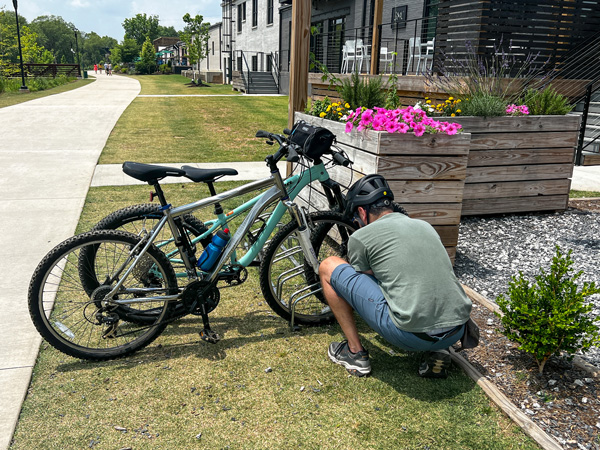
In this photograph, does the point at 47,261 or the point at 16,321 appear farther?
the point at 16,321

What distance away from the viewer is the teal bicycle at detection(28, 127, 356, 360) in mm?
3215

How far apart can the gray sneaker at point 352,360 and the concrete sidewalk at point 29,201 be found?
1.86 m

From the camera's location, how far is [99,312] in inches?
130

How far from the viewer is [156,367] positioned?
10.7ft

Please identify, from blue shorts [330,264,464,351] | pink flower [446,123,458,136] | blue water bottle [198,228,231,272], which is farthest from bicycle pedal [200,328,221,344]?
pink flower [446,123,458,136]

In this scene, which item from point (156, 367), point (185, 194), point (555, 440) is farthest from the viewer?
point (185, 194)

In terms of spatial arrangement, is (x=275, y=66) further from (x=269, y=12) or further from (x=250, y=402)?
(x=250, y=402)

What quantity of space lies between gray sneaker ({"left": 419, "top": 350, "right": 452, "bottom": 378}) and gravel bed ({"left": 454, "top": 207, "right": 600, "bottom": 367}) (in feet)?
4.45

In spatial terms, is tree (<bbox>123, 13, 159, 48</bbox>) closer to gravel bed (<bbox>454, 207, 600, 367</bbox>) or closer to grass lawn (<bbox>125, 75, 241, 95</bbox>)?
grass lawn (<bbox>125, 75, 241, 95</bbox>)

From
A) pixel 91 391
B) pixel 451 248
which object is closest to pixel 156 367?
pixel 91 391

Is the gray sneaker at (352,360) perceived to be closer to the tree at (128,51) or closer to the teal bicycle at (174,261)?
the teal bicycle at (174,261)

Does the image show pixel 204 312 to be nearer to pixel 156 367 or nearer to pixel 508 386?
pixel 156 367

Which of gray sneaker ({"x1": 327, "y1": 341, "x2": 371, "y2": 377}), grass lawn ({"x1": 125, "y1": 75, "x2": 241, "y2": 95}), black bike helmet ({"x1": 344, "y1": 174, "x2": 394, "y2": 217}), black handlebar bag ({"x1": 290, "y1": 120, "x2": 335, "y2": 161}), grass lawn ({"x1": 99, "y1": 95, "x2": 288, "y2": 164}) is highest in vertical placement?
black handlebar bag ({"x1": 290, "y1": 120, "x2": 335, "y2": 161})

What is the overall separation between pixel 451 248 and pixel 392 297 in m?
2.09
